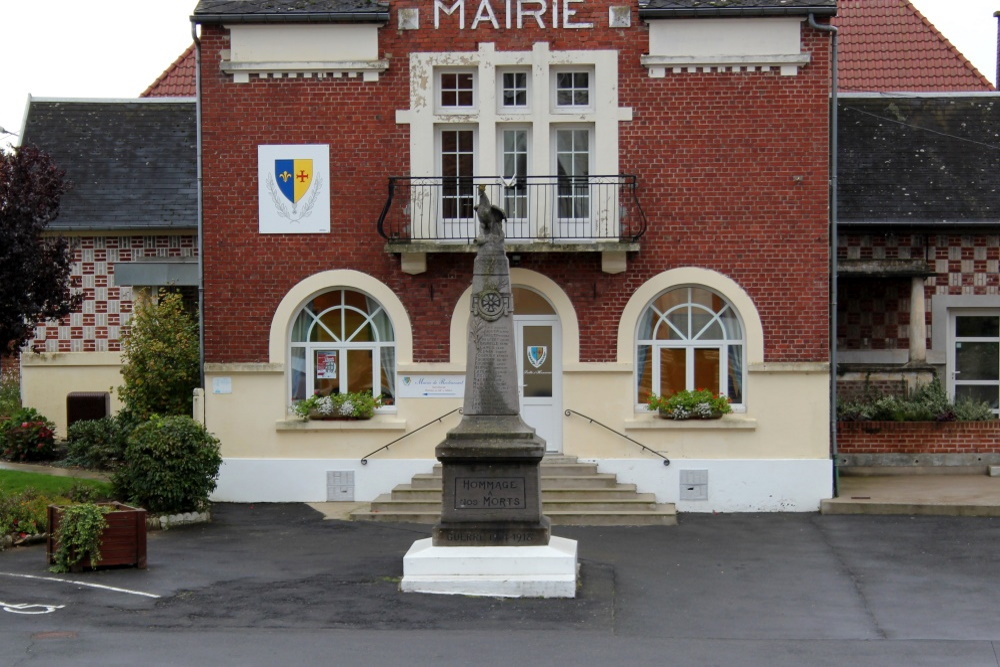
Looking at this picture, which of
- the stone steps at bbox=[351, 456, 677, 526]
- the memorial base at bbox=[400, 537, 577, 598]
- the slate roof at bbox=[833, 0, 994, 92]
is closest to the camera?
the memorial base at bbox=[400, 537, 577, 598]

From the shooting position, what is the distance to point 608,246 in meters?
17.3

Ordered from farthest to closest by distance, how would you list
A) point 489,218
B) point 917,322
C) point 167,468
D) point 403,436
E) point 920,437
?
point 917,322
point 920,437
point 403,436
point 167,468
point 489,218

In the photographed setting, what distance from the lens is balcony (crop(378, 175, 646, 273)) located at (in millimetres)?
17578

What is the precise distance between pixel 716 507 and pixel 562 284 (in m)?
3.62

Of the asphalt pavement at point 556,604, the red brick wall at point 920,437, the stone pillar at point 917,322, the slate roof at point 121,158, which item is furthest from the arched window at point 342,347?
the stone pillar at point 917,322

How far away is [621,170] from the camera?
17750mm

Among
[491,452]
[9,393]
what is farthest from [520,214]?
[9,393]

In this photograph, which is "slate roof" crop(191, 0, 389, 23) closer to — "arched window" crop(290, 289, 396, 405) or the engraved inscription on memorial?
"arched window" crop(290, 289, 396, 405)

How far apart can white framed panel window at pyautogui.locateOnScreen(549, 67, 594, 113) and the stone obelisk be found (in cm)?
571

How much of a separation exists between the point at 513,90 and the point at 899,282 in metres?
7.08

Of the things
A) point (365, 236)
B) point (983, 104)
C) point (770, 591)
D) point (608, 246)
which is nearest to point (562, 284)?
point (608, 246)

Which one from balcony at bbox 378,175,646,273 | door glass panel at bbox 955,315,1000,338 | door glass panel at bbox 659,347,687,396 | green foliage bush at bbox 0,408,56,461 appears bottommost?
green foliage bush at bbox 0,408,56,461

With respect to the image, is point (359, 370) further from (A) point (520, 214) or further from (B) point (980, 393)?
(B) point (980, 393)

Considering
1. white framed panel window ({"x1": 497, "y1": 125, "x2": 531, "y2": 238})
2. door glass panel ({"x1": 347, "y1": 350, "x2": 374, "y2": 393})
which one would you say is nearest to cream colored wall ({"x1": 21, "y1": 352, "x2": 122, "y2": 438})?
door glass panel ({"x1": 347, "y1": 350, "x2": 374, "y2": 393})
